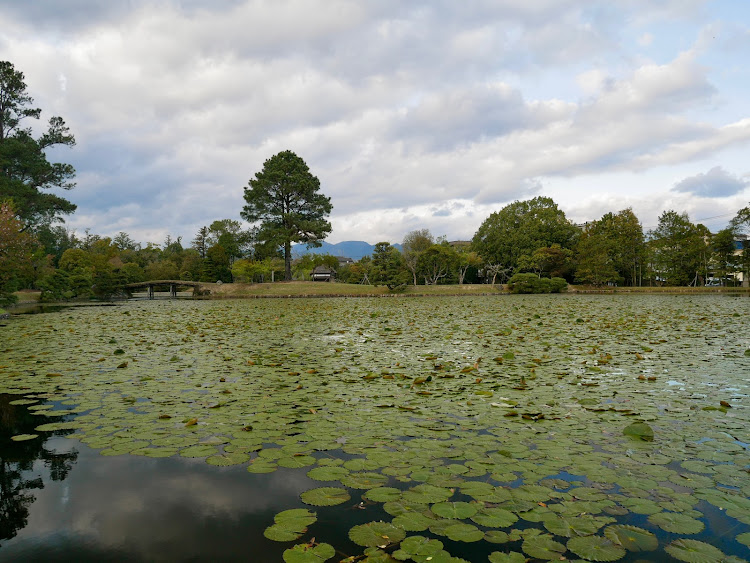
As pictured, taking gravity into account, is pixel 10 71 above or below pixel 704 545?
above

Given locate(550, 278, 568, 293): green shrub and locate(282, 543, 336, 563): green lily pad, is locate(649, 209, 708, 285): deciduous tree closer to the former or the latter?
locate(550, 278, 568, 293): green shrub

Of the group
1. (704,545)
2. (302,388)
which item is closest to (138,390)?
(302,388)

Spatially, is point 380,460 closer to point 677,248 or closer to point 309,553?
point 309,553

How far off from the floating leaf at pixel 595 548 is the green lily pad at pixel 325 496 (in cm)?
121

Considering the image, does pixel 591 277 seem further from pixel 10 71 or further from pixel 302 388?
pixel 10 71

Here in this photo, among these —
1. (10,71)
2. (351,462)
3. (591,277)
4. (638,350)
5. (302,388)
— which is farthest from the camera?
(591,277)

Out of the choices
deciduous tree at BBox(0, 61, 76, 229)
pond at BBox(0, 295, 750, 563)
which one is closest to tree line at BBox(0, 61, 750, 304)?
deciduous tree at BBox(0, 61, 76, 229)

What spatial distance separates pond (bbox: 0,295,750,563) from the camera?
2113 millimetres

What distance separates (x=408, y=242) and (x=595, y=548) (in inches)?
1881

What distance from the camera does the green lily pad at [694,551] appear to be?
1.91 meters

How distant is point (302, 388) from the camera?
5172 mm

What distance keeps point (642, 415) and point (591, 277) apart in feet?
Result: 138

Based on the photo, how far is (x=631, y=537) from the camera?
6.81ft

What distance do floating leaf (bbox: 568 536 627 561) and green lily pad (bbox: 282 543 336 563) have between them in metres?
1.11
